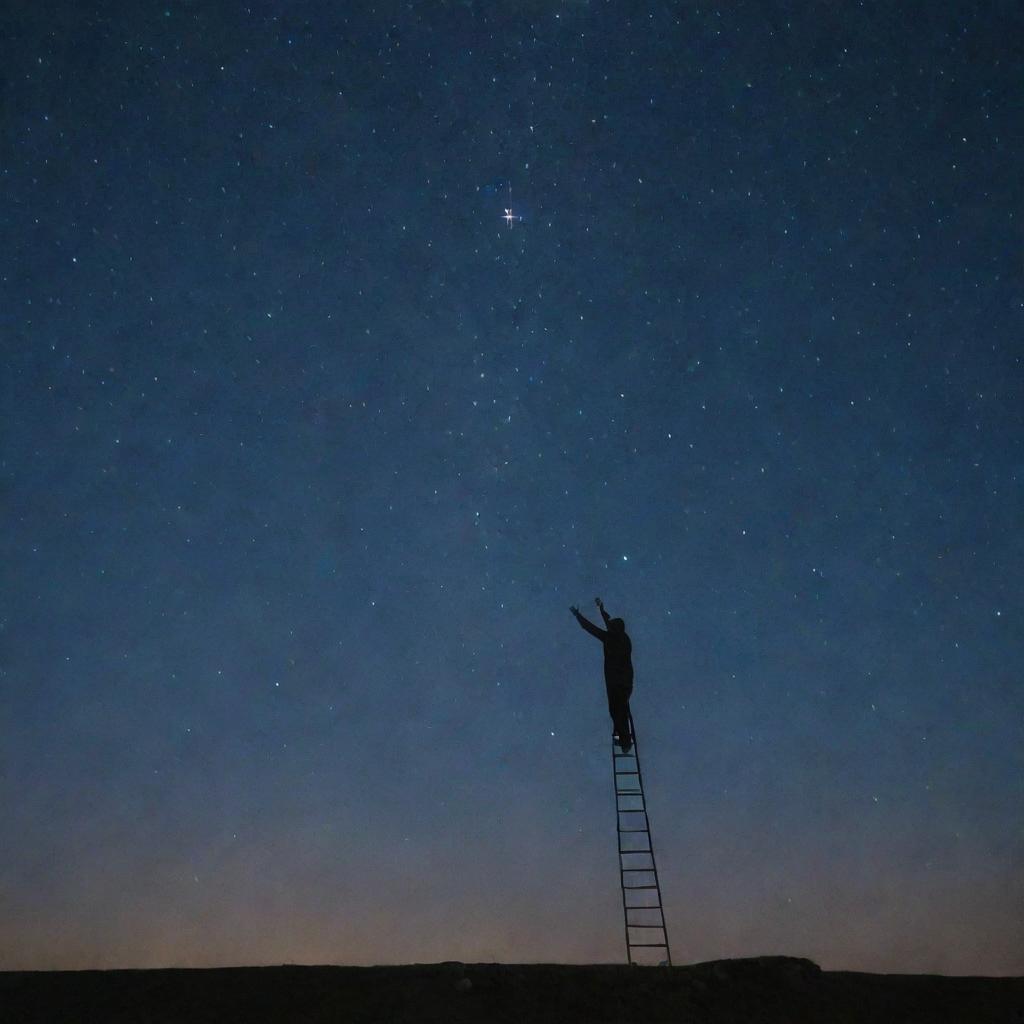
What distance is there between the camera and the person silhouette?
373 inches

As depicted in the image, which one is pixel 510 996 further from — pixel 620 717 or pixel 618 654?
pixel 618 654

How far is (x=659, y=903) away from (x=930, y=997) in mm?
3365

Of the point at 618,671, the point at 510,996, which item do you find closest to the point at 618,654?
the point at 618,671

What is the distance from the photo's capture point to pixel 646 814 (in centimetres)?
912

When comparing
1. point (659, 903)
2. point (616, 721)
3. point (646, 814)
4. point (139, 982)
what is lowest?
point (139, 982)

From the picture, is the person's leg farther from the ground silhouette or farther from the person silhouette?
the ground silhouette

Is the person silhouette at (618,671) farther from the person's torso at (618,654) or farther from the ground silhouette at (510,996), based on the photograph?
the ground silhouette at (510,996)

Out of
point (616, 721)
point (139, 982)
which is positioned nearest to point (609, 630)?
point (616, 721)

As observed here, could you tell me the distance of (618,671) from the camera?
31.3 feet

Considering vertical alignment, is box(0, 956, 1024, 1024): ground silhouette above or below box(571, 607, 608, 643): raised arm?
below

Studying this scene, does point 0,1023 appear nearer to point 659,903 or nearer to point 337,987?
point 337,987

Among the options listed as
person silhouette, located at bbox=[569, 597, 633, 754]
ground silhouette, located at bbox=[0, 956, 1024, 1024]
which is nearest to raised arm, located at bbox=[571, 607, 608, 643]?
person silhouette, located at bbox=[569, 597, 633, 754]

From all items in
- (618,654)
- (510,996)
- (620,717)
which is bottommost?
(510,996)

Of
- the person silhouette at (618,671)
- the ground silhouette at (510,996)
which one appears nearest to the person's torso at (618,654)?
the person silhouette at (618,671)
